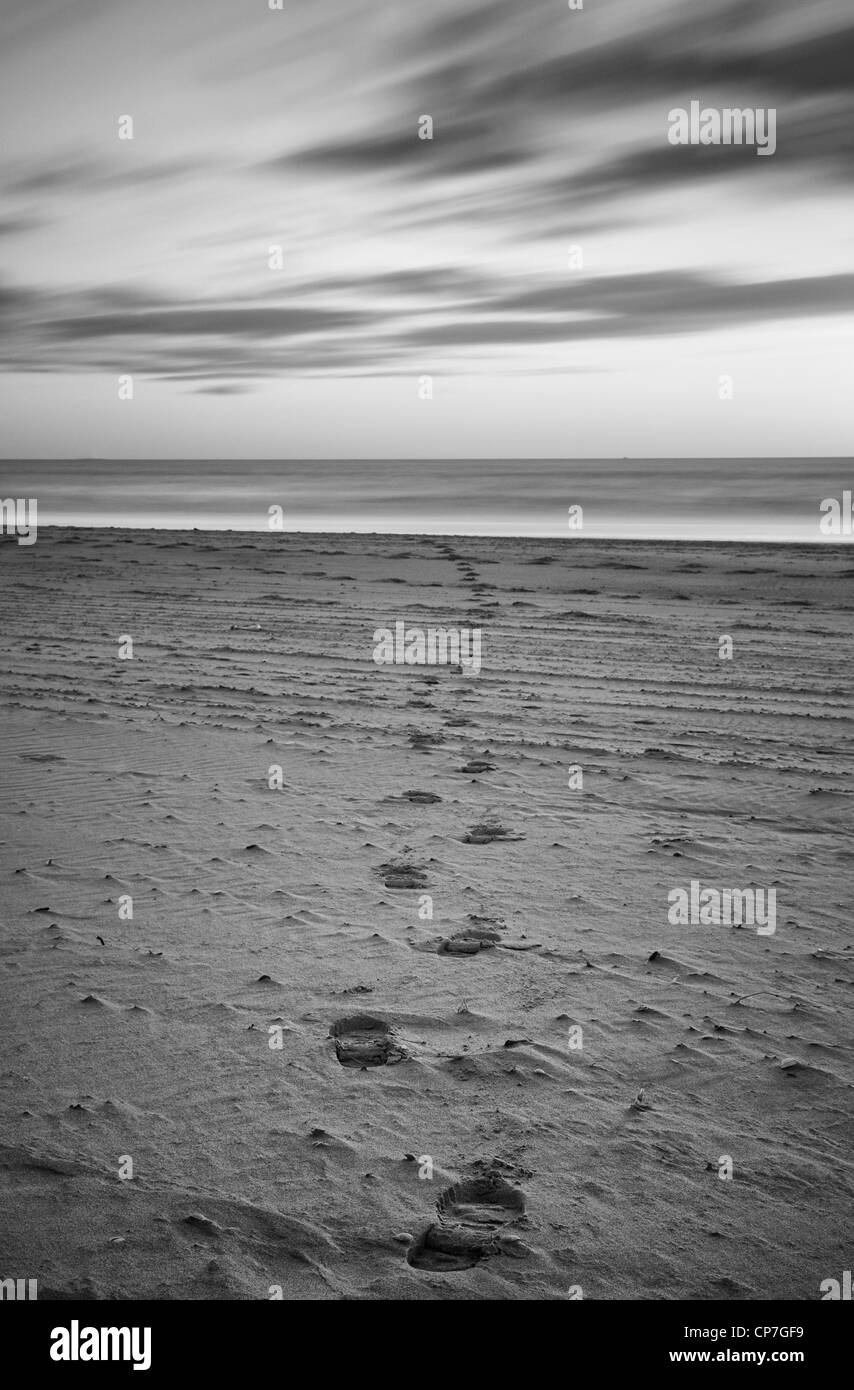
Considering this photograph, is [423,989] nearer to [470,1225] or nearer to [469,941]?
[469,941]

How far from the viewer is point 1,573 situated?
18312 mm

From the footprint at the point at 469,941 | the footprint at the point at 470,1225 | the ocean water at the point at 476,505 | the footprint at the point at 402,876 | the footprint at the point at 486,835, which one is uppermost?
the ocean water at the point at 476,505

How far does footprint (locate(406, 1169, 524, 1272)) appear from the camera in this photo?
10.1 ft

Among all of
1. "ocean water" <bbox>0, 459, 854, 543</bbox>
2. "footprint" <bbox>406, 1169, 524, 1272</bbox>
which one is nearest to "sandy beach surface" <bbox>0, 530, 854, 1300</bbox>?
"footprint" <bbox>406, 1169, 524, 1272</bbox>

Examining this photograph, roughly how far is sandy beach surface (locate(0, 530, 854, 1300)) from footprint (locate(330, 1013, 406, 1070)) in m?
0.02

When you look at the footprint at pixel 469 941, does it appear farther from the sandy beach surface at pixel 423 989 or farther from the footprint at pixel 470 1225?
the footprint at pixel 470 1225

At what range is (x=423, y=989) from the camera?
4539 millimetres

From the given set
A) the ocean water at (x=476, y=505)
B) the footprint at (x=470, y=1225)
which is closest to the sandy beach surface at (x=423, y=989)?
the footprint at (x=470, y=1225)

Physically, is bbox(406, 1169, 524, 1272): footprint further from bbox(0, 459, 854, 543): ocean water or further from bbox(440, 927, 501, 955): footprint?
bbox(0, 459, 854, 543): ocean water

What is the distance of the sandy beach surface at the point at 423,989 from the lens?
3.16 meters

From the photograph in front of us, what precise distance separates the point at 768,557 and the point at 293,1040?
58.1ft

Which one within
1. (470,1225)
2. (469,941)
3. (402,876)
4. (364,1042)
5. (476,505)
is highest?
(476,505)

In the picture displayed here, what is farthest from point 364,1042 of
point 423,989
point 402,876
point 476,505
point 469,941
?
point 476,505

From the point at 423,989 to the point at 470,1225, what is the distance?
1399mm
